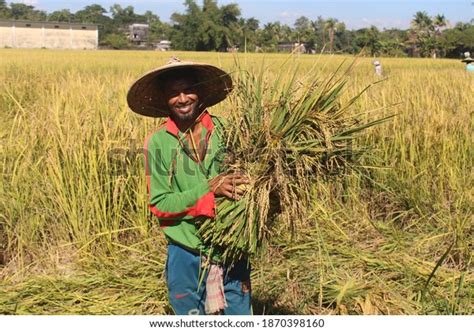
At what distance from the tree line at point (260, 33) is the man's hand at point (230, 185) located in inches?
20.8

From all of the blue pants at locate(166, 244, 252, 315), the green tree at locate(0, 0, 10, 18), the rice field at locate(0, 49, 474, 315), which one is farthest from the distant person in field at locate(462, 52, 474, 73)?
the green tree at locate(0, 0, 10, 18)

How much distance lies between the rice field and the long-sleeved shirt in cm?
40

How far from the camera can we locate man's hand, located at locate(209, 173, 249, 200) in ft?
4.69

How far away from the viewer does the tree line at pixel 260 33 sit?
2021 millimetres

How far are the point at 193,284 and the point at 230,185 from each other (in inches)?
16.4

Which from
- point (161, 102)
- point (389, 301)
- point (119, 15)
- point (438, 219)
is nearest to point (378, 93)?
point (438, 219)

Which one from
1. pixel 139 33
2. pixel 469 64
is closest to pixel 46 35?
pixel 139 33

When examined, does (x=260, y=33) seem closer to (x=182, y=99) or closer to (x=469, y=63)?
(x=182, y=99)

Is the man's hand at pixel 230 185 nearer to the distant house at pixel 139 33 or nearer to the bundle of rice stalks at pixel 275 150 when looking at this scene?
the bundle of rice stalks at pixel 275 150

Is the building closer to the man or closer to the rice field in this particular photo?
the man

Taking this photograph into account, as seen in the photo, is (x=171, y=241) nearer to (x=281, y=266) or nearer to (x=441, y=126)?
(x=281, y=266)

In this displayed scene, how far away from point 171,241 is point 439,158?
2.59 m

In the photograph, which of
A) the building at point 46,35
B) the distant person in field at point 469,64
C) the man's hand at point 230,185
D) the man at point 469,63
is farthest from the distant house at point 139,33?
the man's hand at point 230,185

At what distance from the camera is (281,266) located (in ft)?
8.61
